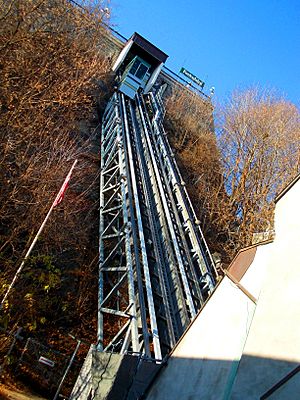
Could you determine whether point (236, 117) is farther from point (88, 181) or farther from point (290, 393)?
point (290, 393)

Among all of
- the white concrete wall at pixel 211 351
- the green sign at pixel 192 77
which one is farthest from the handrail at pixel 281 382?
the green sign at pixel 192 77

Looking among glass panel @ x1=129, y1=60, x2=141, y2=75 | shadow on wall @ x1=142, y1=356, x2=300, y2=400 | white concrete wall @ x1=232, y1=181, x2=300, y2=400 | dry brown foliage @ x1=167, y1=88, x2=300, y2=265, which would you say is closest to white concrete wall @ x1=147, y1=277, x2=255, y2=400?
shadow on wall @ x1=142, y1=356, x2=300, y2=400

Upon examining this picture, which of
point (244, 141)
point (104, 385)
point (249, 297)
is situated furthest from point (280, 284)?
point (244, 141)

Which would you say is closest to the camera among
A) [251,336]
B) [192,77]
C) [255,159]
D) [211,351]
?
[251,336]

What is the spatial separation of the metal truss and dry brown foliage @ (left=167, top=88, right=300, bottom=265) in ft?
11.9

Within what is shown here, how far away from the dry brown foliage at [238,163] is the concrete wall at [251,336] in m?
11.6

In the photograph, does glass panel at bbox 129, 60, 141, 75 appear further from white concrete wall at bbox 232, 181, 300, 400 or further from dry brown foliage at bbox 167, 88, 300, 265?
white concrete wall at bbox 232, 181, 300, 400

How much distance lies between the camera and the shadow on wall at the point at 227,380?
2443 millimetres

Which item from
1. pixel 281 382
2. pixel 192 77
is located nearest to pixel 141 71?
pixel 192 77

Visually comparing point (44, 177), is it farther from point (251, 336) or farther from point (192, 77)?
point (192, 77)

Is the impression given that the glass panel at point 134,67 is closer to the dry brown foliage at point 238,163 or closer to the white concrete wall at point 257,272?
the dry brown foliage at point 238,163

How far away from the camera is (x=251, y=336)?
2844 millimetres

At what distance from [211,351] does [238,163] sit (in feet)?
57.3

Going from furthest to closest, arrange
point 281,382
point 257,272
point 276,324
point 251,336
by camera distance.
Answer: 1. point 257,272
2. point 251,336
3. point 276,324
4. point 281,382
